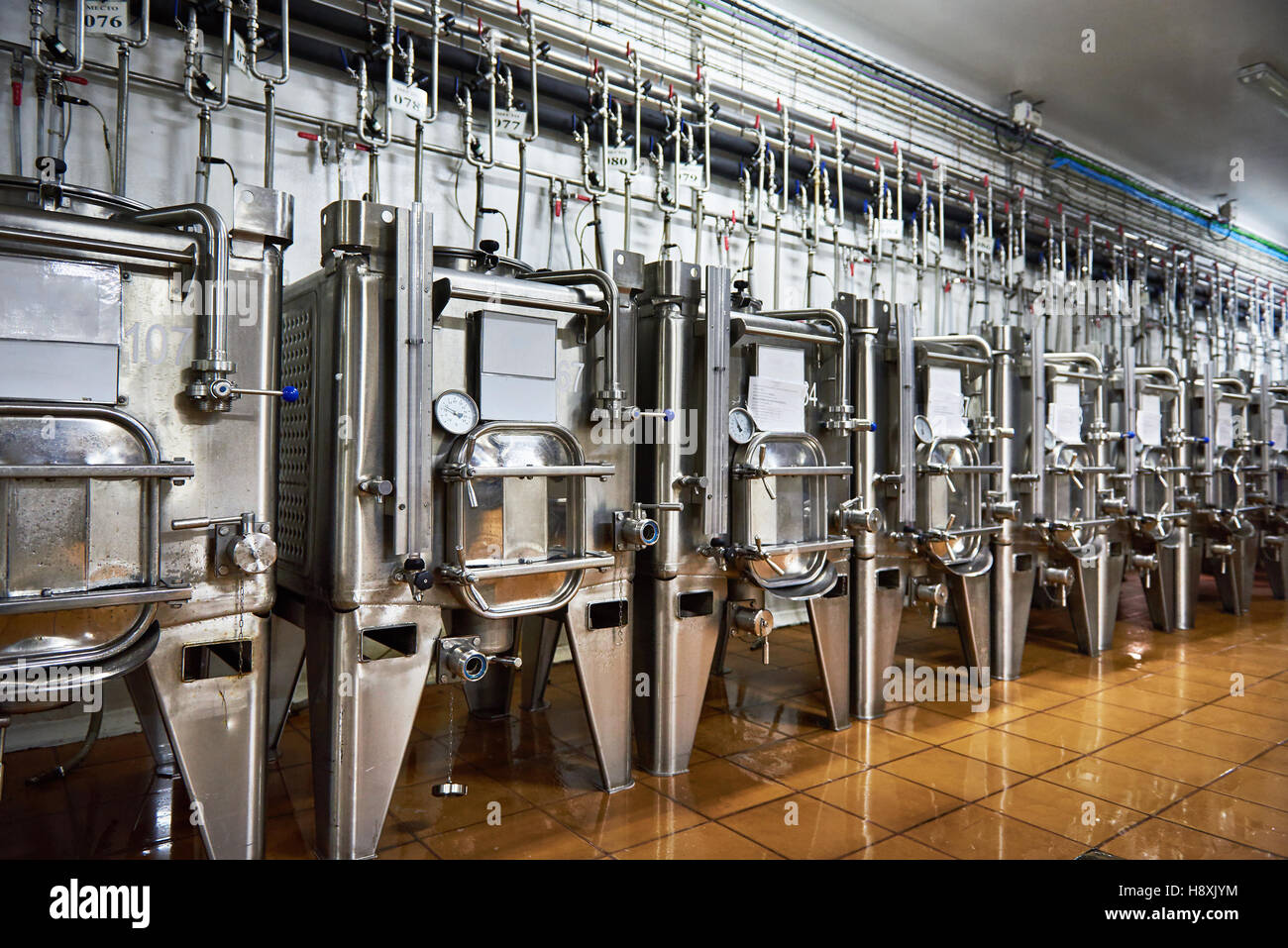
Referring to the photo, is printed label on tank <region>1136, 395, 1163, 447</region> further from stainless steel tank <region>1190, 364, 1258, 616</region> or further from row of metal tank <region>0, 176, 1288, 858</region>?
row of metal tank <region>0, 176, 1288, 858</region>

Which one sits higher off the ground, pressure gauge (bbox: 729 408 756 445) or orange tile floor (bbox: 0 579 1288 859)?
pressure gauge (bbox: 729 408 756 445)

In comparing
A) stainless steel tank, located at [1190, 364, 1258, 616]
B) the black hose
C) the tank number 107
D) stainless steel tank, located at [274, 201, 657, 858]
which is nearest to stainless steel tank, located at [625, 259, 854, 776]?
stainless steel tank, located at [274, 201, 657, 858]

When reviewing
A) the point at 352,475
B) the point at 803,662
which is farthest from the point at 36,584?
the point at 803,662

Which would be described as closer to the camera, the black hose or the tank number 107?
the tank number 107

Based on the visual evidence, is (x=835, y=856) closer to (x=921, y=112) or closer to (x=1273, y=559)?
(x=921, y=112)

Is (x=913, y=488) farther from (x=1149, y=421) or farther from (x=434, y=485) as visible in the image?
(x=1149, y=421)

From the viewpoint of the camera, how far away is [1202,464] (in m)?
5.62

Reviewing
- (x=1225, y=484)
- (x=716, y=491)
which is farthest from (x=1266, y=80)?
(x=716, y=491)

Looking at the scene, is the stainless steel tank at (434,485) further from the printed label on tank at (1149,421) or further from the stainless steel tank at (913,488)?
the printed label on tank at (1149,421)

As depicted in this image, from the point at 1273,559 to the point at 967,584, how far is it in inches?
176

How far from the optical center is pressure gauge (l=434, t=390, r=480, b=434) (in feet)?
7.39

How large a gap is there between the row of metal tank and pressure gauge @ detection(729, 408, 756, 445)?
0.01 meters

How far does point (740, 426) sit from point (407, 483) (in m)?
1.29

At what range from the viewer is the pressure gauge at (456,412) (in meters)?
2.25
